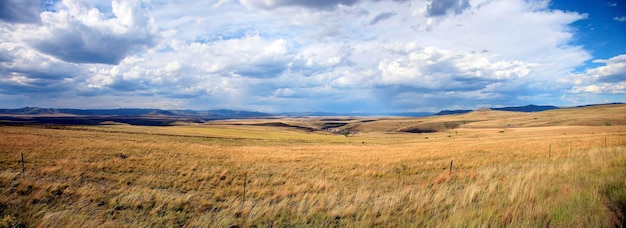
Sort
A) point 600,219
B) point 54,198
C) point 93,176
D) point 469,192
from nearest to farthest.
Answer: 1. point 600,219
2. point 469,192
3. point 54,198
4. point 93,176

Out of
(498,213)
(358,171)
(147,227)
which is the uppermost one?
(498,213)

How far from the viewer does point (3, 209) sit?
22.5 feet

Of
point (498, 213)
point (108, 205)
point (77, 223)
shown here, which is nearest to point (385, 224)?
point (498, 213)

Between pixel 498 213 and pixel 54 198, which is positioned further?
pixel 54 198

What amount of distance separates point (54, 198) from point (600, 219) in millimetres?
13442

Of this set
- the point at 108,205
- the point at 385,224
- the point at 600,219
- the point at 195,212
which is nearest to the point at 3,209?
the point at 108,205

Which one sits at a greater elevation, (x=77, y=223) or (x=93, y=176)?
(x=77, y=223)

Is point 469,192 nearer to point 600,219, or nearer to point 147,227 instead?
point 600,219

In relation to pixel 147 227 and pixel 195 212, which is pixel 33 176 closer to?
pixel 195 212

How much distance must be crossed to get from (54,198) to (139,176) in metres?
6.22

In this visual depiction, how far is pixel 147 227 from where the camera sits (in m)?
6.15

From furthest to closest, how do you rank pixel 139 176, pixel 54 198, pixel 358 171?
pixel 358 171 → pixel 139 176 → pixel 54 198

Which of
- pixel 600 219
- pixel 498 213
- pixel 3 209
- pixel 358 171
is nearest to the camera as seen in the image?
pixel 600 219

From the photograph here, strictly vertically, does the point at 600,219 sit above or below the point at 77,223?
above
